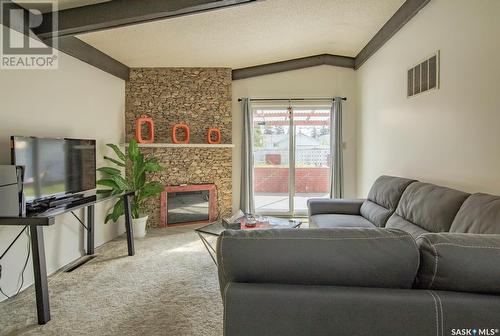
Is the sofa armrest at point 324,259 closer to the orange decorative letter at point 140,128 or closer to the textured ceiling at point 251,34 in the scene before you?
the textured ceiling at point 251,34

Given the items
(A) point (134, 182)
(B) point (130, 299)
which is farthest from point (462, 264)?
(A) point (134, 182)

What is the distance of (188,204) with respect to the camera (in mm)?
5176

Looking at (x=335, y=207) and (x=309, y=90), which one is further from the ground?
(x=309, y=90)

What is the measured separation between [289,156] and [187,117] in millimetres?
1948

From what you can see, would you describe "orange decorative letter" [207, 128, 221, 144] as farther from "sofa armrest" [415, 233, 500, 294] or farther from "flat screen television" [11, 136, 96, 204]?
"sofa armrest" [415, 233, 500, 294]

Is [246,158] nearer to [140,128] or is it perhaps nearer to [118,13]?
[140,128]

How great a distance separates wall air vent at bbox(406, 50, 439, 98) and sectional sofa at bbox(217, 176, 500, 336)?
2.29m

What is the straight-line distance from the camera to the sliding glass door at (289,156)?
5.47 metres

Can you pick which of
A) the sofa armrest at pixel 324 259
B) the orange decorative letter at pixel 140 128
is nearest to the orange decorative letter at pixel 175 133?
the orange decorative letter at pixel 140 128

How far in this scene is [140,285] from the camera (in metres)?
2.82

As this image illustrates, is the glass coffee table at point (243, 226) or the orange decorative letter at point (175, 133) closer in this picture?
the glass coffee table at point (243, 226)

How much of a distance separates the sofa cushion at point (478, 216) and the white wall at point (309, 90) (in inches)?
131

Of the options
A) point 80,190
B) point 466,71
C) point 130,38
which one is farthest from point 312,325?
point 130,38

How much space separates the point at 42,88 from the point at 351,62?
181 inches
